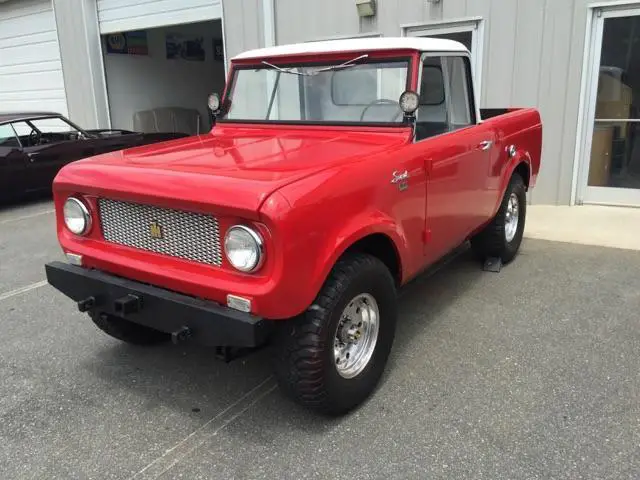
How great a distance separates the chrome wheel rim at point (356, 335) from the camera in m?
2.86

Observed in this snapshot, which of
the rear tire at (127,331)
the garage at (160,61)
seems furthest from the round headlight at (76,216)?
the garage at (160,61)

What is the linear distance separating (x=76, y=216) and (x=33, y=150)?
6058mm

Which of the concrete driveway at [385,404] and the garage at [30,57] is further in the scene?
the garage at [30,57]

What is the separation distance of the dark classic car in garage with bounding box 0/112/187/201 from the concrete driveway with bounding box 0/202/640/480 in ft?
14.5

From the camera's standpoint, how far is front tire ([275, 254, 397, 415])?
8.46 feet

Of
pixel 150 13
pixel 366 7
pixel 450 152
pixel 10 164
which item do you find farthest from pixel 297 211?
pixel 150 13

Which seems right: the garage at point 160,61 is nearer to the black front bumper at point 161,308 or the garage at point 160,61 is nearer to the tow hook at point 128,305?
the black front bumper at point 161,308

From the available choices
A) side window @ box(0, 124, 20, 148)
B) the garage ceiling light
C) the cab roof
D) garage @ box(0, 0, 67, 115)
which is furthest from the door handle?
garage @ box(0, 0, 67, 115)

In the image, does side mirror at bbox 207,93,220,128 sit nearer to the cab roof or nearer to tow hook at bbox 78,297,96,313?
the cab roof

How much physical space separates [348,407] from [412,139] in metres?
1.58

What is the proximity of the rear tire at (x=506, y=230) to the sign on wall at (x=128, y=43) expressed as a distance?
389 inches

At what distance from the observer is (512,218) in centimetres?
524

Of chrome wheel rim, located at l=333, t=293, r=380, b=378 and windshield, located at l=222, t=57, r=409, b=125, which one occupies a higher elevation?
windshield, located at l=222, t=57, r=409, b=125

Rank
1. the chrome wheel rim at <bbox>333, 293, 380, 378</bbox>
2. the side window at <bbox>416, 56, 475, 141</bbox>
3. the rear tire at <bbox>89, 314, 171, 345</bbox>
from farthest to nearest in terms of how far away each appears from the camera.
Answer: the side window at <bbox>416, 56, 475, 141</bbox> → the rear tire at <bbox>89, 314, 171, 345</bbox> → the chrome wheel rim at <bbox>333, 293, 380, 378</bbox>
